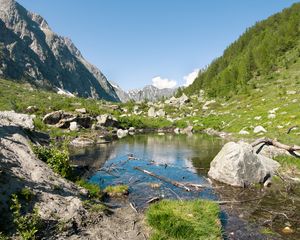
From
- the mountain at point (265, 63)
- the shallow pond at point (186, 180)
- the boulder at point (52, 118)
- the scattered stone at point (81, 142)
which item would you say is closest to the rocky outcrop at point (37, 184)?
the shallow pond at point (186, 180)

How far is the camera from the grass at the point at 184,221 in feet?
51.0

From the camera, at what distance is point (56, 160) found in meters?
22.8

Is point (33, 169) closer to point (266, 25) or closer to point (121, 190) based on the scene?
point (121, 190)

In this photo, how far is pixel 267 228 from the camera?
57.0ft

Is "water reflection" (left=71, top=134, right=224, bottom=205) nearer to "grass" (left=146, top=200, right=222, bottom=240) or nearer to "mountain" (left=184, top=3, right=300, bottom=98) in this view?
"grass" (left=146, top=200, right=222, bottom=240)

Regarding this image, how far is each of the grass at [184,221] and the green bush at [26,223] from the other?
551 centimetres

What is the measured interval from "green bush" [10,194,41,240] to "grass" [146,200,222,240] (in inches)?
217

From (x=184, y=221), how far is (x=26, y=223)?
800 cm

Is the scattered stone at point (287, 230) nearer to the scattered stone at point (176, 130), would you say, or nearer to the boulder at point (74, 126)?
the boulder at point (74, 126)

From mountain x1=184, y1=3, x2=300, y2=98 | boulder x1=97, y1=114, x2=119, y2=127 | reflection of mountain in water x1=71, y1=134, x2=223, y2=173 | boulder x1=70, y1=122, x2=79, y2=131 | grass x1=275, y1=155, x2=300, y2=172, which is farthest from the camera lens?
mountain x1=184, y1=3, x2=300, y2=98

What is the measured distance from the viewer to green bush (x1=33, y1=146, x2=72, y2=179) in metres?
22.5

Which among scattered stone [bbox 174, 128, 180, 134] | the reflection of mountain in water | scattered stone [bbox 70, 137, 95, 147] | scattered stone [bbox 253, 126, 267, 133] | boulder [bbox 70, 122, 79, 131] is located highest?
scattered stone [bbox 253, 126, 267, 133]

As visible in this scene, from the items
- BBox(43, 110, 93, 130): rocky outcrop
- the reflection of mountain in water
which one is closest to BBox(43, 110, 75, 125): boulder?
BBox(43, 110, 93, 130): rocky outcrop

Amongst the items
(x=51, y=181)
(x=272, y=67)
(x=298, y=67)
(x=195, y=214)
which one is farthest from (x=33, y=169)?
(x=272, y=67)
